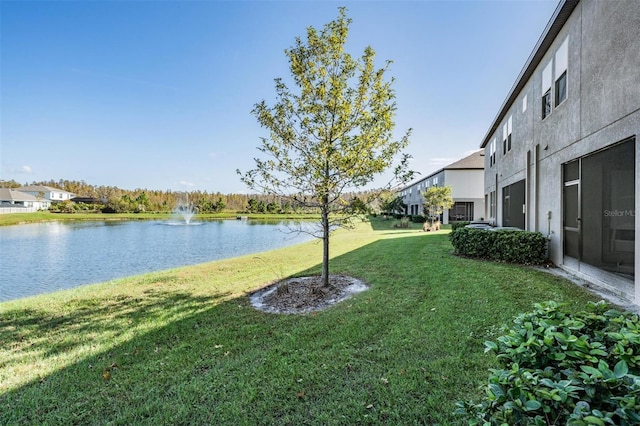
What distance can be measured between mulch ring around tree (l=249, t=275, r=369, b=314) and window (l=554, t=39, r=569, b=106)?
21.7 ft

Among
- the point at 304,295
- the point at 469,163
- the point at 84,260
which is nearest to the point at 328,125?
the point at 304,295

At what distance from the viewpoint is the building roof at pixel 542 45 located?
23.1 feet

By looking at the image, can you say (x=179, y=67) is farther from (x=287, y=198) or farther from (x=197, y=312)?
(x=197, y=312)

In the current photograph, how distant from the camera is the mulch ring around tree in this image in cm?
566

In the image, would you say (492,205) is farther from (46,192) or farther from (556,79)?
(46,192)

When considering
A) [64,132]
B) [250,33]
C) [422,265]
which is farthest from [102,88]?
[422,265]

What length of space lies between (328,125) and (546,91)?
6.71m

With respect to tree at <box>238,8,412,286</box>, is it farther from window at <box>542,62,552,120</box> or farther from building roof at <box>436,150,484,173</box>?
building roof at <box>436,150,484,173</box>

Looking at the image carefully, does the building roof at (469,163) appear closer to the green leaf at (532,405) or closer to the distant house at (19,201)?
the green leaf at (532,405)

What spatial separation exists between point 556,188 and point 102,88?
2101 centimetres

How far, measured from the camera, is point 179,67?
15.8 metres

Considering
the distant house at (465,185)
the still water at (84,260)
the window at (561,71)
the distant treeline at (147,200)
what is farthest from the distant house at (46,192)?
the window at (561,71)

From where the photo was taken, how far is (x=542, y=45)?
8.52 meters

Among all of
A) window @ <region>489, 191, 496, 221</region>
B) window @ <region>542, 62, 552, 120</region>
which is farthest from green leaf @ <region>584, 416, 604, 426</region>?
window @ <region>489, 191, 496, 221</region>
